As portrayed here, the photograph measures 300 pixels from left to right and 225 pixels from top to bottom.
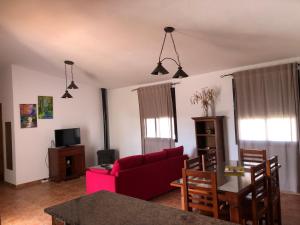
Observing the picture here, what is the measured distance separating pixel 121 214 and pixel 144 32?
9.71 ft

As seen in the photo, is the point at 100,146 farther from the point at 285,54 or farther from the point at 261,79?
the point at 285,54

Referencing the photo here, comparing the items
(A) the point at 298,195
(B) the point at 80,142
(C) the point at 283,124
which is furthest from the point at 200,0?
(B) the point at 80,142

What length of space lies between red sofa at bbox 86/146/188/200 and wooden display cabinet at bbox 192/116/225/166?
2.53ft

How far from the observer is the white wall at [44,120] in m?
5.70

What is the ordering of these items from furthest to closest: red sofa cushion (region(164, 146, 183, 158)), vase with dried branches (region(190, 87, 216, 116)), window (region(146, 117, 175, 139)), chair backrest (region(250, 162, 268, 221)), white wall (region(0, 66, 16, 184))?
window (region(146, 117, 175, 139)), white wall (region(0, 66, 16, 184)), vase with dried branches (region(190, 87, 216, 116)), red sofa cushion (region(164, 146, 183, 158)), chair backrest (region(250, 162, 268, 221))

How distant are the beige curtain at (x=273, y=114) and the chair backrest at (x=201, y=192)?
2.55 meters

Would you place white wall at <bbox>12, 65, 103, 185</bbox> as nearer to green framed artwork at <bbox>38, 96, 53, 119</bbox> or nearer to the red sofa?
green framed artwork at <bbox>38, 96, 53, 119</bbox>

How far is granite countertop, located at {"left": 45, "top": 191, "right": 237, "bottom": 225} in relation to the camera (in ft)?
4.17

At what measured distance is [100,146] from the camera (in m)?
7.55

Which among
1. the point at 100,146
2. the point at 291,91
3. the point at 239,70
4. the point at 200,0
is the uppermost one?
the point at 200,0

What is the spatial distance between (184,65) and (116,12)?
7.22 ft

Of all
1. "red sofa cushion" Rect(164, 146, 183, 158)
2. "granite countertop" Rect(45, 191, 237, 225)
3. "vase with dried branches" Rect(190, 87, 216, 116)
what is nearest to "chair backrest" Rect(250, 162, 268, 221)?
"granite countertop" Rect(45, 191, 237, 225)

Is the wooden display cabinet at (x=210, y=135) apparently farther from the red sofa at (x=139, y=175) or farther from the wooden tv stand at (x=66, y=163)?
the wooden tv stand at (x=66, y=163)

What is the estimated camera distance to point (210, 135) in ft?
16.7
